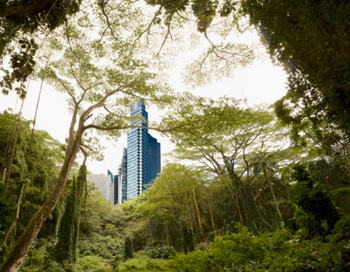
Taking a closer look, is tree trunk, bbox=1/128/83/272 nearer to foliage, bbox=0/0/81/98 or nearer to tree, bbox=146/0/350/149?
Answer: foliage, bbox=0/0/81/98

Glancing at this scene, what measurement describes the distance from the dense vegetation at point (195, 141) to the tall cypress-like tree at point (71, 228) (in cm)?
6

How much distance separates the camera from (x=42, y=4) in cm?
312

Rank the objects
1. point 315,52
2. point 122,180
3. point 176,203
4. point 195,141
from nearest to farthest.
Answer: point 315,52 → point 195,141 → point 176,203 → point 122,180

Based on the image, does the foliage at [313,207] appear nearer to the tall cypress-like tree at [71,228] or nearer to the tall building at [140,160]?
the tall cypress-like tree at [71,228]

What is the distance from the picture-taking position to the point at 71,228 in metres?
11.8

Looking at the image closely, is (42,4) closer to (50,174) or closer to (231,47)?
(231,47)

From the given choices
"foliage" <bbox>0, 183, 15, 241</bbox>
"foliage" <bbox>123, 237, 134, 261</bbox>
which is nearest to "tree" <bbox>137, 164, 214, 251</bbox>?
"foliage" <bbox>123, 237, 134, 261</bbox>

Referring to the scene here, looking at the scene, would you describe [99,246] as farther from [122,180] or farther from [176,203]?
[122,180]

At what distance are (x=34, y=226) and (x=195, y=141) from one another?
663cm

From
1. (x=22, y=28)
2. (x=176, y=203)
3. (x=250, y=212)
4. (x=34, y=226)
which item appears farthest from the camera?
(x=176, y=203)

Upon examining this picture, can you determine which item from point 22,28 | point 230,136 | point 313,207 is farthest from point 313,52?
point 230,136

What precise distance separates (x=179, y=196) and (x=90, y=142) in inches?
439

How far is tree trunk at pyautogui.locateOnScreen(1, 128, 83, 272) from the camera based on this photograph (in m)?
5.09

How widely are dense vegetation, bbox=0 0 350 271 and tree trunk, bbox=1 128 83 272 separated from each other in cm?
3
